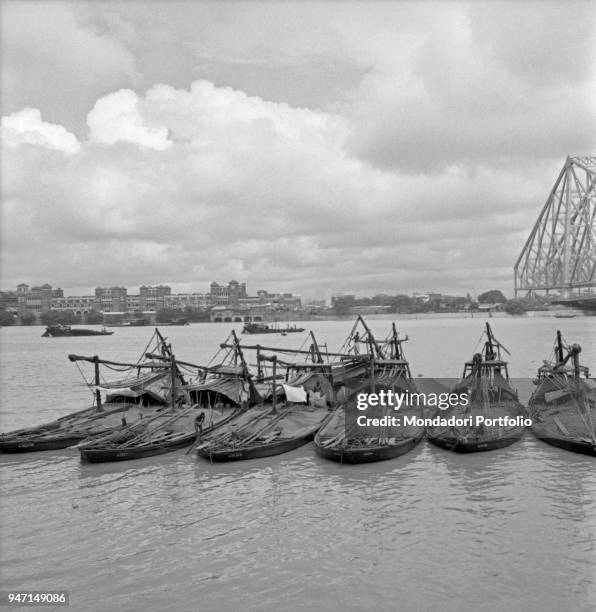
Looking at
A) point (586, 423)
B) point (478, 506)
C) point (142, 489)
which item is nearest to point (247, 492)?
point (142, 489)

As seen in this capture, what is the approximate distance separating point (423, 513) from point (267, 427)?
333 inches

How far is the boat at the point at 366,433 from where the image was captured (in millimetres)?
18391

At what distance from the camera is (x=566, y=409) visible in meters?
22.3

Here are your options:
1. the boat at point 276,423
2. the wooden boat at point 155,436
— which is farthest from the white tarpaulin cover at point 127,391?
the boat at point 276,423

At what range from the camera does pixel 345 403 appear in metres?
23.6

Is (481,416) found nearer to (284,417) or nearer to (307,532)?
(284,417)

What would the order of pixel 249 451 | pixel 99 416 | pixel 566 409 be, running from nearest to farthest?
pixel 249 451
pixel 566 409
pixel 99 416

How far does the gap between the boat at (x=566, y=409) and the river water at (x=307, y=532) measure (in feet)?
2.16

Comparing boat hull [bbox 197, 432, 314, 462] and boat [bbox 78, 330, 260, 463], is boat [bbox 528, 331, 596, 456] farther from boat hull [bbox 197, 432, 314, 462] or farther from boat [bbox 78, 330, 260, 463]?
boat [bbox 78, 330, 260, 463]

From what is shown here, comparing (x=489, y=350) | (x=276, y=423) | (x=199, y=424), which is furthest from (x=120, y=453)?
(x=489, y=350)

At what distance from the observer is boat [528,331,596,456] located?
19438mm

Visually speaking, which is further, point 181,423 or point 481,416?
point 181,423

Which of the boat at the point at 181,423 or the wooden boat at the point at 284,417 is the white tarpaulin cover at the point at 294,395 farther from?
the boat at the point at 181,423

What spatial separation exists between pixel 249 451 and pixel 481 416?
29.3 feet
